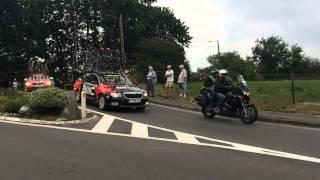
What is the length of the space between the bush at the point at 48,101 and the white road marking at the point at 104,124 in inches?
53.2

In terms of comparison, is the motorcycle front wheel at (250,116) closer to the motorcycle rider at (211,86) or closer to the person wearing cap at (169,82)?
the motorcycle rider at (211,86)

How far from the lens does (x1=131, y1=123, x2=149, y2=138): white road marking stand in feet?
49.3

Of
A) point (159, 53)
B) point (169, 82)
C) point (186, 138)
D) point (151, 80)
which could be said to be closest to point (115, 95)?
point (169, 82)

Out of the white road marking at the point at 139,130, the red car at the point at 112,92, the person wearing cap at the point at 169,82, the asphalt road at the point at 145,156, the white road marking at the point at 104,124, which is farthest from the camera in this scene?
the person wearing cap at the point at 169,82

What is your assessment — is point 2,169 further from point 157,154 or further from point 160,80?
point 160,80

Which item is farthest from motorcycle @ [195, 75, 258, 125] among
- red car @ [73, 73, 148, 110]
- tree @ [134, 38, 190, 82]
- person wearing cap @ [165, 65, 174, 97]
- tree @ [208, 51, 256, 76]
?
tree @ [208, 51, 256, 76]

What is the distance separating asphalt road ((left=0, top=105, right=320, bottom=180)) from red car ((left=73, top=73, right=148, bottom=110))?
5.68 m

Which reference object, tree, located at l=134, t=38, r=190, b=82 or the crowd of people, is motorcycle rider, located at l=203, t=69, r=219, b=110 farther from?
tree, located at l=134, t=38, r=190, b=82

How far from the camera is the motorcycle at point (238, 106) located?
1864cm

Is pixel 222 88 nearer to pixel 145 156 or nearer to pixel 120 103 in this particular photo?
pixel 120 103

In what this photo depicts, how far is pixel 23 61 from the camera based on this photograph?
222ft

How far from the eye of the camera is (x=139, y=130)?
53.5ft

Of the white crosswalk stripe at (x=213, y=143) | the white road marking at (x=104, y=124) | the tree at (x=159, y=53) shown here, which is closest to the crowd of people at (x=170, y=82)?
the white road marking at (x=104, y=124)

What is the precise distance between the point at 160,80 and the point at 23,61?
90.0 feet
